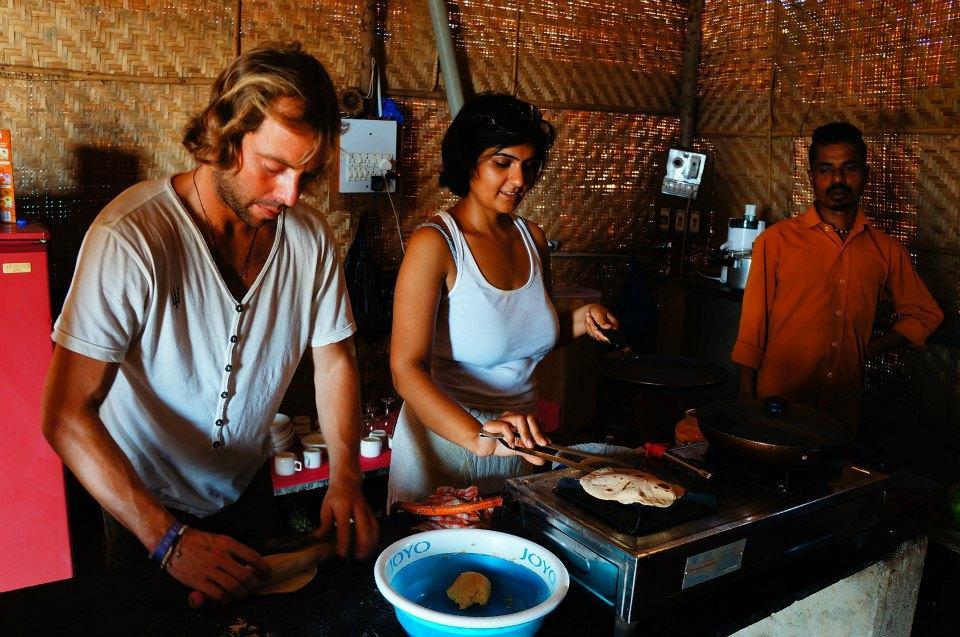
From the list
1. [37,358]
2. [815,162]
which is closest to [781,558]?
[815,162]

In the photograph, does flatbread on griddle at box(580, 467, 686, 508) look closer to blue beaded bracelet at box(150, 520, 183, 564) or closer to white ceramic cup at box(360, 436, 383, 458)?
blue beaded bracelet at box(150, 520, 183, 564)

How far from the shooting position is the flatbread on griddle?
1467 millimetres

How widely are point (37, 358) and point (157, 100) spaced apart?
1427 mm

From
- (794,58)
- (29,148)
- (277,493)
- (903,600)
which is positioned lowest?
(277,493)

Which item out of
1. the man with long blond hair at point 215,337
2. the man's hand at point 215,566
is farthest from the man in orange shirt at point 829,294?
the man's hand at point 215,566

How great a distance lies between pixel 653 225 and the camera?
17.9 ft

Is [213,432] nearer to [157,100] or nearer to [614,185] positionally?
[157,100]

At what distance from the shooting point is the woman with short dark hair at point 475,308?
2.15 m

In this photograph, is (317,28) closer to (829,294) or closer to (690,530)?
(829,294)

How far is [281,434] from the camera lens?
11.8ft

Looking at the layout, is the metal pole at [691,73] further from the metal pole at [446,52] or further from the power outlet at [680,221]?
the metal pole at [446,52]

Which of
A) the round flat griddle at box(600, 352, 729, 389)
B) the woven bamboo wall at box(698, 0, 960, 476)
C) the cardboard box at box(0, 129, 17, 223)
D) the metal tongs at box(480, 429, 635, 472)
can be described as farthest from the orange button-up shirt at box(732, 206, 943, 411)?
the cardboard box at box(0, 129, 17, 223)

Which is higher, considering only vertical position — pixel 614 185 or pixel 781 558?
pixel 614 185

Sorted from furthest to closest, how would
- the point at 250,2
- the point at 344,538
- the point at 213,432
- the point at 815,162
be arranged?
the point at 250,2, the point at 815,162, the point at 213,432, the point at 344,538
